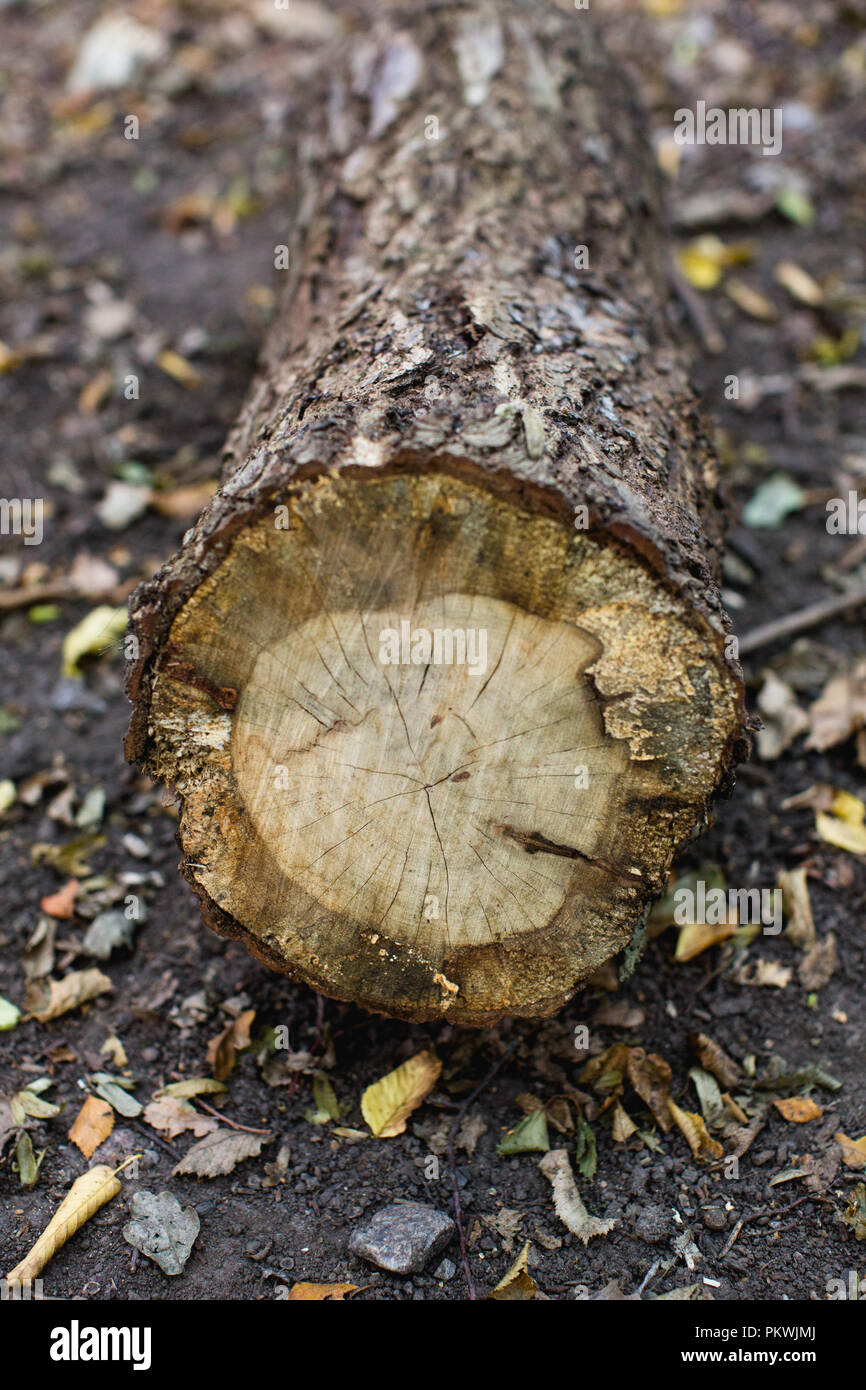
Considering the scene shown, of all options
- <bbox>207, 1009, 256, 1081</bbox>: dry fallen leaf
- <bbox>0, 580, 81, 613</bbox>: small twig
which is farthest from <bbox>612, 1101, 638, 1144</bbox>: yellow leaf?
<bbox>0, 580, 81, 613</bbox>: small twig

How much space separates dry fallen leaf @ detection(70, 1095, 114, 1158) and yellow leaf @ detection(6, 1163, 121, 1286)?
6cm

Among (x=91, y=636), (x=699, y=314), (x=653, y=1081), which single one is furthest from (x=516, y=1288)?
(x=699, y=314)

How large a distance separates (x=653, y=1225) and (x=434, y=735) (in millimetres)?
1143

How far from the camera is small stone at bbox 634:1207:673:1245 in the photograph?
2121 mm

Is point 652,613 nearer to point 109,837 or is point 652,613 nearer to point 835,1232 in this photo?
point 835,1232

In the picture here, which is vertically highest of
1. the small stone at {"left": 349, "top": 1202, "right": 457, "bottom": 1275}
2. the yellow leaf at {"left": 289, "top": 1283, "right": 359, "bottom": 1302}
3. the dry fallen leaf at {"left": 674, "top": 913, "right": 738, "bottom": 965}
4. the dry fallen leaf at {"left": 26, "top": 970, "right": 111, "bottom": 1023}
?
the dry fallen leaf at {"left": 674, "top": 913, "right": 738, "bottom": 965}

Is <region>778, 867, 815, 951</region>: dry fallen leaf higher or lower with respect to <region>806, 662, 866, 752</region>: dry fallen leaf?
lower

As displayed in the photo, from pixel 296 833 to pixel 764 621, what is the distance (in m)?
2.03

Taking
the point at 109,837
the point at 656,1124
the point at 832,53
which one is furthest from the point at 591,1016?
the point at 832,53

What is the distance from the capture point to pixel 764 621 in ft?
11.3

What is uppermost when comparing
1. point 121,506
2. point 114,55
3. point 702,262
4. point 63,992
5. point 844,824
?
point 114,55

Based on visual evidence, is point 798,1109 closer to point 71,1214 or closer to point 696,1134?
point 696,1134

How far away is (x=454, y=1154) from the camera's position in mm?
2293

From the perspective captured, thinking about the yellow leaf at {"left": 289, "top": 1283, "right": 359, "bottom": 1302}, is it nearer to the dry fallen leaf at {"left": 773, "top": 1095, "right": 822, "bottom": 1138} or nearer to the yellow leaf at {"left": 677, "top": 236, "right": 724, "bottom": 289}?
the dry fallen leaf at {"left": 773, "top": 1095, "right": 822, "bottom": 1138}
